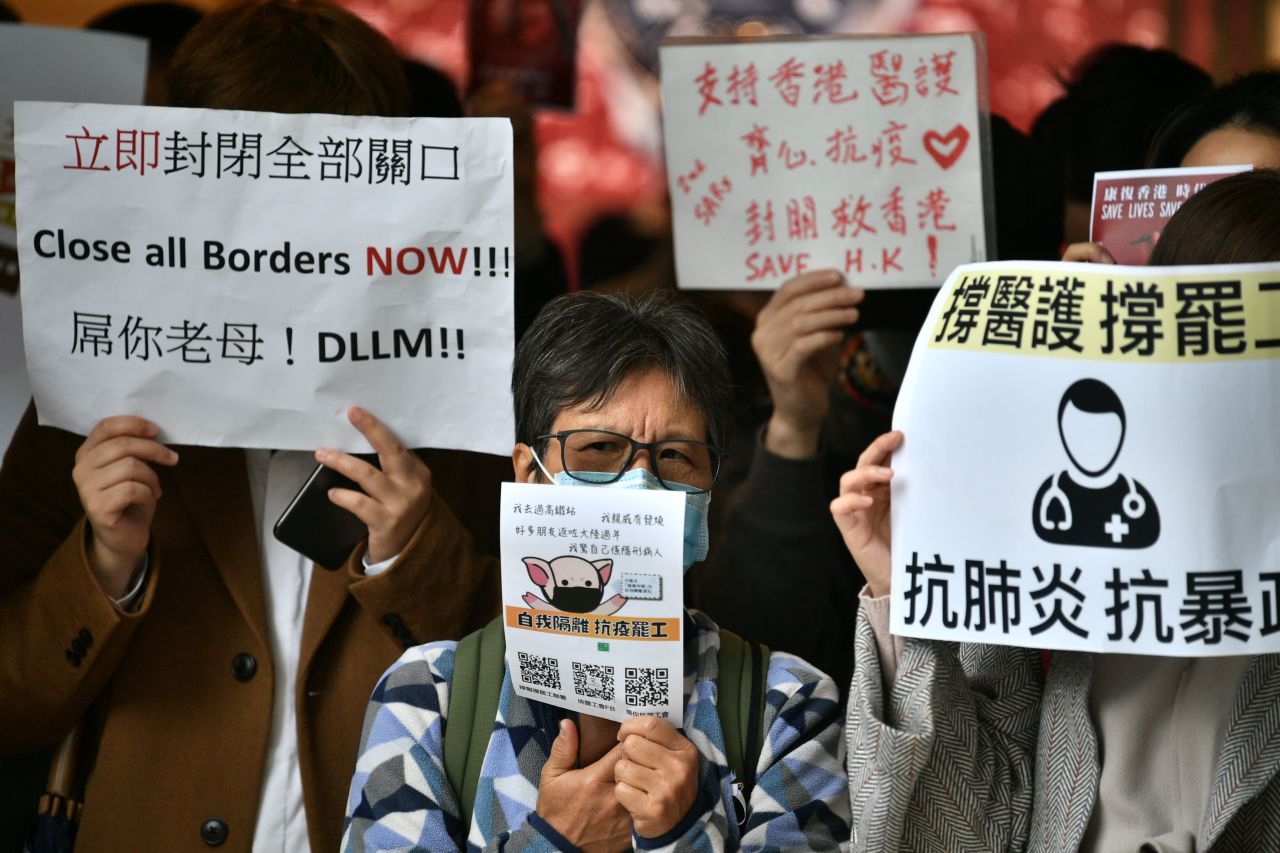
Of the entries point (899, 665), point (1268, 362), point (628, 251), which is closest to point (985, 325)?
point (1268, 362)

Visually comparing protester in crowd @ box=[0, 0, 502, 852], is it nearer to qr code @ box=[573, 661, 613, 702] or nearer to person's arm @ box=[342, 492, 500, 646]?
person's arm @ box=[342, 492, 500, 646]

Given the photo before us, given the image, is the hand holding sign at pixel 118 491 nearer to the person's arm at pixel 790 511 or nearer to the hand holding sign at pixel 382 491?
the hand holding sign at pixel 382 491

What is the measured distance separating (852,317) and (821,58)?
0.57m

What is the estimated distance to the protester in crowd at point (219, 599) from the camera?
8.23 feet

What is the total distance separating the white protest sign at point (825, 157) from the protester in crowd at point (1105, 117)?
447 mm

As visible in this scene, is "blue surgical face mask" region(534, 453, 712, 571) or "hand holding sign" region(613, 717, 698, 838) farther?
"blue surgical face mask" region(534, 453, 712, 571)

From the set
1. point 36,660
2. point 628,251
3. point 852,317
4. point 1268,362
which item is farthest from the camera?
point 628,251

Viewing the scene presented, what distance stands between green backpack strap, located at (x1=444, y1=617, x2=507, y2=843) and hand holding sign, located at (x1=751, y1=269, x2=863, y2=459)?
38.5 inches

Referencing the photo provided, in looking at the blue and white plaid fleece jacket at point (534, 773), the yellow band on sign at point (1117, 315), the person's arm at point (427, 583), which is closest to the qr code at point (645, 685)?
the blue and white plaid fleece jacket at point (534, 773)

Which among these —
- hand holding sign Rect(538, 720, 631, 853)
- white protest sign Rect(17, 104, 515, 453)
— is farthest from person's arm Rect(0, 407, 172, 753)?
hand holding sign Rect(538, 720, 631, 853)

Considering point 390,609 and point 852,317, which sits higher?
point 852,317

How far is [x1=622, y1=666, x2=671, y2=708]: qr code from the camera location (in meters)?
2.18

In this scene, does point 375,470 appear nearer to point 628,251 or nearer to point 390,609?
point 390,609

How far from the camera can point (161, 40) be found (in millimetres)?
3404
